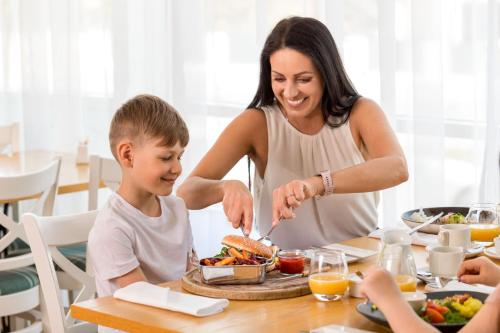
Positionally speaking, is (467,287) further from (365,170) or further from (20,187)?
(20,187)

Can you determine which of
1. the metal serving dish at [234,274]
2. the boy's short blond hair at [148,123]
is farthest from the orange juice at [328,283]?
the boy's short blond hair at [148,123]

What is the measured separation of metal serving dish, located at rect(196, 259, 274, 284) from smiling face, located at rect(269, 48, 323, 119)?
0.77 m

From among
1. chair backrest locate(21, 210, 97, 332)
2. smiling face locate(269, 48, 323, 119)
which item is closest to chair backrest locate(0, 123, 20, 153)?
chair backrest locate(21, 210, 97, 332)

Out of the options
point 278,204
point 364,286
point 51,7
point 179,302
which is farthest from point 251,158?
point 51,7

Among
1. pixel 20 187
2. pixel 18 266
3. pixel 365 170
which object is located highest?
pixel 365 170

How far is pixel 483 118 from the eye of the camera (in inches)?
136

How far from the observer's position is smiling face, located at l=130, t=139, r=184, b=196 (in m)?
2.35

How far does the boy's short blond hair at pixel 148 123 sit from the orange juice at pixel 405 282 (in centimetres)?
75

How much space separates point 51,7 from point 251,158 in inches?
109

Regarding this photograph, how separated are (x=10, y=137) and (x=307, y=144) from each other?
7.87 ft

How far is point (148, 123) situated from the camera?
2.38 meters

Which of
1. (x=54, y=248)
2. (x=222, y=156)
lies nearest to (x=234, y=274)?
(x=54, y=248)

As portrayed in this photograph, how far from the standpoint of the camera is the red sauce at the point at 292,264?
2180 millimetres

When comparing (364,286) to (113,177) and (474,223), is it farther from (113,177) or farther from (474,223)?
(113,177)
